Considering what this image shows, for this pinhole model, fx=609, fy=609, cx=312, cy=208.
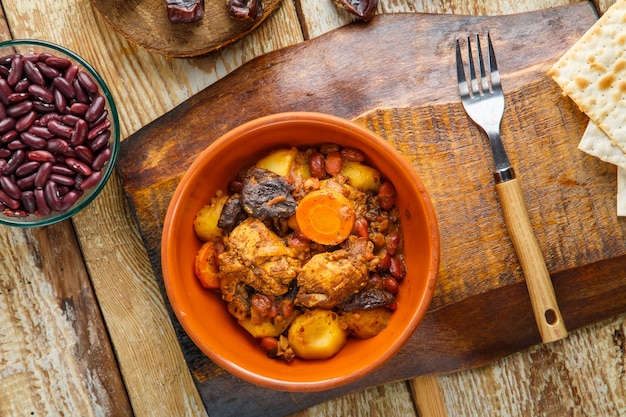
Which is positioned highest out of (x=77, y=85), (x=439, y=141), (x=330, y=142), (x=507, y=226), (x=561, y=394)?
(x=77, y=85)

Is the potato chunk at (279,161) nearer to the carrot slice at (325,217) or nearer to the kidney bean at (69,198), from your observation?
the carrot slice at (325,217)

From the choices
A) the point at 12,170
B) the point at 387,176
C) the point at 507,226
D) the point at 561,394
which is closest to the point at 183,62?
the point at 12,170

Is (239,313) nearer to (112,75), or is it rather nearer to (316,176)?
(316,176)

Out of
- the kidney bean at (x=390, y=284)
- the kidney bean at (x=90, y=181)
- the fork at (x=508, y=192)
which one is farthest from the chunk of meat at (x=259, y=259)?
the fork at (x=508, y=192)

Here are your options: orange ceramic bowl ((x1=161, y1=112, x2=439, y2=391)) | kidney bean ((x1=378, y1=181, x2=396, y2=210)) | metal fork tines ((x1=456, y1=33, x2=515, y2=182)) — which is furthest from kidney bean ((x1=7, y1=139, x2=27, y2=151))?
metal fork tines ((x1=456, y1=33, x2=515, y2=182))

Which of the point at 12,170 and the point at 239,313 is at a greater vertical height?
→ the point at 12,170

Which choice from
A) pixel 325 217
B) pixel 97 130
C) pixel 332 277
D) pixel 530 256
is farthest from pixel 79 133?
pixel 530 256
